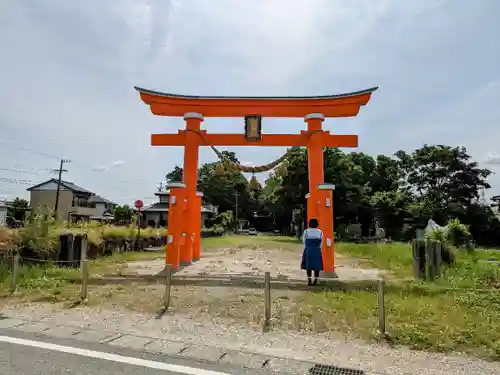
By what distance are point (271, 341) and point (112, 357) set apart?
2.17 metres

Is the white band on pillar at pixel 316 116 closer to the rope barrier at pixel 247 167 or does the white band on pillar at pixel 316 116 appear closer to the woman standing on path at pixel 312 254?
the rope barrier at pixel 247 167

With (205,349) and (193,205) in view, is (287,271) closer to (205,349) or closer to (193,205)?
(193,205)

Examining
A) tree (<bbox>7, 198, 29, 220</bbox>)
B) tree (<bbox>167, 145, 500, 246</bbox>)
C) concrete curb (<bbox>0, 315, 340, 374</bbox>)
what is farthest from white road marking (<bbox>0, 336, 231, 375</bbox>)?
tree (<bbox>7, 198, 29, 220</bbox>)

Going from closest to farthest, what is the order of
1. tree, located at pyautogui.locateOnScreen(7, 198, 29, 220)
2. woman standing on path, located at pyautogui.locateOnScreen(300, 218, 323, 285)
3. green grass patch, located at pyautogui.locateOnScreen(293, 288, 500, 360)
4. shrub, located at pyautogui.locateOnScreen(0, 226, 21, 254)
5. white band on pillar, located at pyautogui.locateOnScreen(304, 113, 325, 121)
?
green grass patch, located at pyautogui.locateOnScreen(293, 288, 500, 360), woman standing on path, located at pyautogui.locateOnScreen(300, 218, 323, 285), shrub, located at pyautogui.locateOnScreen(0, 226, 21, 254), white band on pillar, located at pyautogui.locateOnScreen(304, 113, 325, 121), tree, located at pyautogui.locateOnScreen(7, 198, 29, 220)

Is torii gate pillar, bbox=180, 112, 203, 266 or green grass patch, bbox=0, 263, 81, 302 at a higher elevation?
torii gate pillar, bbox=180, 112, 203, 266

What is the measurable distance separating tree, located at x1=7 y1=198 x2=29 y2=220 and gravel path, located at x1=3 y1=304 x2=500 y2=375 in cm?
3145

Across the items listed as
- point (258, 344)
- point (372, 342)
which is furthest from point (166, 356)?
point (372, 342)

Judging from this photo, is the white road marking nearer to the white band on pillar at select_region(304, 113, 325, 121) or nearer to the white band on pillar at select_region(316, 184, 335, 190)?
the white band on pillar at select_region(316, 184, 335, 190)

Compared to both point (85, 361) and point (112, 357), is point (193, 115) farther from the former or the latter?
point (85, 361)

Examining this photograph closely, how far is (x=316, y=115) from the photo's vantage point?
36.4 ft

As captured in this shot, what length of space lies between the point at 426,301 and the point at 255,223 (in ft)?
195

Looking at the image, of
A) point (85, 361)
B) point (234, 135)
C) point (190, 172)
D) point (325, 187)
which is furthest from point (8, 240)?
point (325, 187)

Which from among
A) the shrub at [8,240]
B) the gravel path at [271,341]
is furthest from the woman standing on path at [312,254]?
the shrub at [8,240]

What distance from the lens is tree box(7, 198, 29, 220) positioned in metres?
35.8
